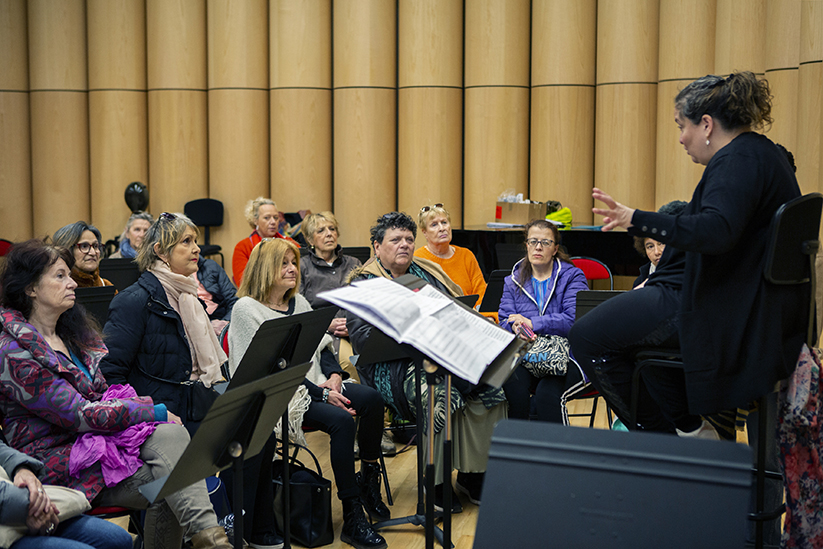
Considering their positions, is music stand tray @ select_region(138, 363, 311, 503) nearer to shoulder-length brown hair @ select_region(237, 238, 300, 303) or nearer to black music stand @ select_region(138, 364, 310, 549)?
black music stand @ select_region(138, 364, 310, 549)

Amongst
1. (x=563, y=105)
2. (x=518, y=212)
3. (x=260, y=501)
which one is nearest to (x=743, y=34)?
(x=563, y=105)

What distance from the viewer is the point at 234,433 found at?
2.03 m

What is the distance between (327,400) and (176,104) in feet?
18.9

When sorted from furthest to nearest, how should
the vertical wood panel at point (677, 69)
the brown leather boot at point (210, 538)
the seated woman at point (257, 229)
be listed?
the vertical wood panel at point (677, 69) < the seated woman at point (257, 229) < the brown leather boot at point (210, 538)

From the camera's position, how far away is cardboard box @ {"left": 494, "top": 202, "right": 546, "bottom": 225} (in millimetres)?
6680

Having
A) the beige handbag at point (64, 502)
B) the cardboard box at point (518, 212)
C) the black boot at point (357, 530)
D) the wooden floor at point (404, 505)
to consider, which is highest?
the cardboard box at point (518, 212)

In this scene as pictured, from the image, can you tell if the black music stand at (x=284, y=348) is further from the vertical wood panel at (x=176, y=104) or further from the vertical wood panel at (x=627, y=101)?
the vertical wood panel at (x=176, y=104)

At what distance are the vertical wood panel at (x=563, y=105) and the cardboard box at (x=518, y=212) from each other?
0.89 meters

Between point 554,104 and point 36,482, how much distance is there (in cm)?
642

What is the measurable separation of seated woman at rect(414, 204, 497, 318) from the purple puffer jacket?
83 cm

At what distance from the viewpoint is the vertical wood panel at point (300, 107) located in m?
7.86

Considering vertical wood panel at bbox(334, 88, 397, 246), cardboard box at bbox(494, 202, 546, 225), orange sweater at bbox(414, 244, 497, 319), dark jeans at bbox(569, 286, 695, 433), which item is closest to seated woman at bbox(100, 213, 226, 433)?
dark jeans at bbox(569, 286, 695, 433)

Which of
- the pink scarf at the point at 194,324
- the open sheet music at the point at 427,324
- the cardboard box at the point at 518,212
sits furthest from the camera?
the cardboard box at the point at 518,212

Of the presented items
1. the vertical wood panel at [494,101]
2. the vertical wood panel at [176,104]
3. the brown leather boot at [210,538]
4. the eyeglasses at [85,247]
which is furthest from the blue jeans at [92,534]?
the vertical wood panel at [176,104]
